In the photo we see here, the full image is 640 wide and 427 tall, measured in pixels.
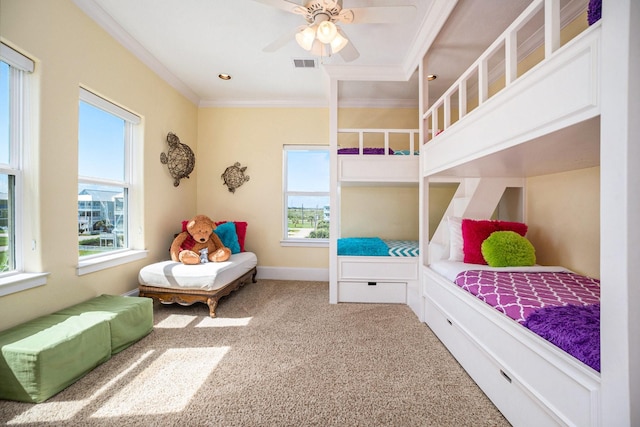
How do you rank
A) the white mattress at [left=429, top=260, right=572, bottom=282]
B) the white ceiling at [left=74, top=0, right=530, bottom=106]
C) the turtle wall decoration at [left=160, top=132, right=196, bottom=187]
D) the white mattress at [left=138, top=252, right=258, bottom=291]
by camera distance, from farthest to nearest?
the turtle wall decoration at [left=160, top=132, right=196, bottom=187] < the white mattress at [left=138, top=252, right=258, bottom=291] < the white ceiling at [left=74, top=0, right=530, bottom=106] < the white mattress at [left=429, top=260, right=572, bottom=282]

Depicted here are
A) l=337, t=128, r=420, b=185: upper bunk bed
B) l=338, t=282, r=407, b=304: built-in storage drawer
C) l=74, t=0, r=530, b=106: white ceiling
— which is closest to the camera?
l=74, t=0, r=530, b=106: white ceiling

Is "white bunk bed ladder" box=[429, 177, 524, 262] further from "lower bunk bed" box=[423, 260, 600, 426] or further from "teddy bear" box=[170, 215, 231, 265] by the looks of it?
"teddy bear" box=[170, 215, 231, 265]

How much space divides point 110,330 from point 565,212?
12.1ft

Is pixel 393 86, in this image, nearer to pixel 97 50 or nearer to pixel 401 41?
pixel 401 41

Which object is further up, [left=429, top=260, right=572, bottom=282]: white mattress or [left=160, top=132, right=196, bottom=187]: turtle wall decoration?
[left=160, top=132, right=196, bottom=187]: turtle wall decoration

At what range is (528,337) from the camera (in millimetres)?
1166

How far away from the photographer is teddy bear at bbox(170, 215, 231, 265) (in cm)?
293

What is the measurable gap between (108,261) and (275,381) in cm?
198

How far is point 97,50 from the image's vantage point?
7.51ft

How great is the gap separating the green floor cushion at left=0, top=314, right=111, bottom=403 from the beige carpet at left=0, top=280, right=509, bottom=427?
0.07m

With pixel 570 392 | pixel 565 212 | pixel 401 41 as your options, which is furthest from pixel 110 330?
pixel 565 212

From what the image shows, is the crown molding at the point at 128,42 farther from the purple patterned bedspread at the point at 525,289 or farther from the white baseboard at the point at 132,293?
the purple patterned bedspread at the point at 525,289

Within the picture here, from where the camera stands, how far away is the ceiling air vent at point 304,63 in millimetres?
2879

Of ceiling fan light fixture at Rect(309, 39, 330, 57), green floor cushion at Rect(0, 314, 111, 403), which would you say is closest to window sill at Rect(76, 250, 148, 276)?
green floor cushion at Rect(0, 314, 111, 403)
